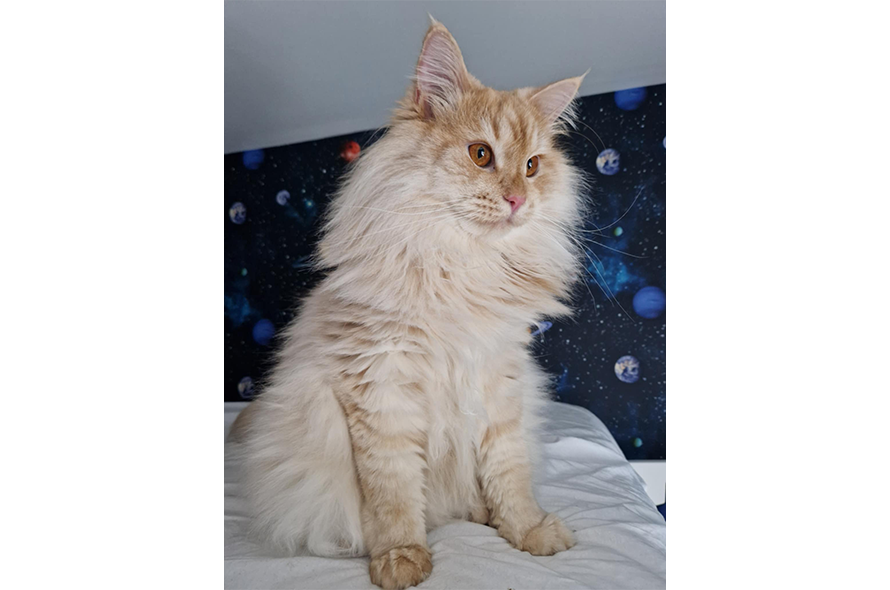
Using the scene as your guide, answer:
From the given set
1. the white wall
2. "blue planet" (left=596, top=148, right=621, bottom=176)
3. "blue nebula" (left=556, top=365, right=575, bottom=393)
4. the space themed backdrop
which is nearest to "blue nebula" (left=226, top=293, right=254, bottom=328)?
the space themed backdrop

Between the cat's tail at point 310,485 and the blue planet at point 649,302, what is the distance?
134cm

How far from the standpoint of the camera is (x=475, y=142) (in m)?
1.09

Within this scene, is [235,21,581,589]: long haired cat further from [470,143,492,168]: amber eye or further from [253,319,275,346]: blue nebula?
[253,319,275,346]: blue nebula

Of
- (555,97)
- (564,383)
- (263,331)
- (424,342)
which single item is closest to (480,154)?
(555,97)

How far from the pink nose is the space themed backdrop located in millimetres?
586

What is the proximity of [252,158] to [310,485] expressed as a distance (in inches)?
47.6

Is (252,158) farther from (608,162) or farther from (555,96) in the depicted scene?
(608,162)

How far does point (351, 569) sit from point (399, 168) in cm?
97

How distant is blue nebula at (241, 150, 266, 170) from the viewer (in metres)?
1.61

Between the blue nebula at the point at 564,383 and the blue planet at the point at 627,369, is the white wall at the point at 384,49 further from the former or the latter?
the blue nebula at the point at 564,383

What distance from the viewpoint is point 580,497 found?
1369 mm

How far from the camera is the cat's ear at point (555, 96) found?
1.21 meters
